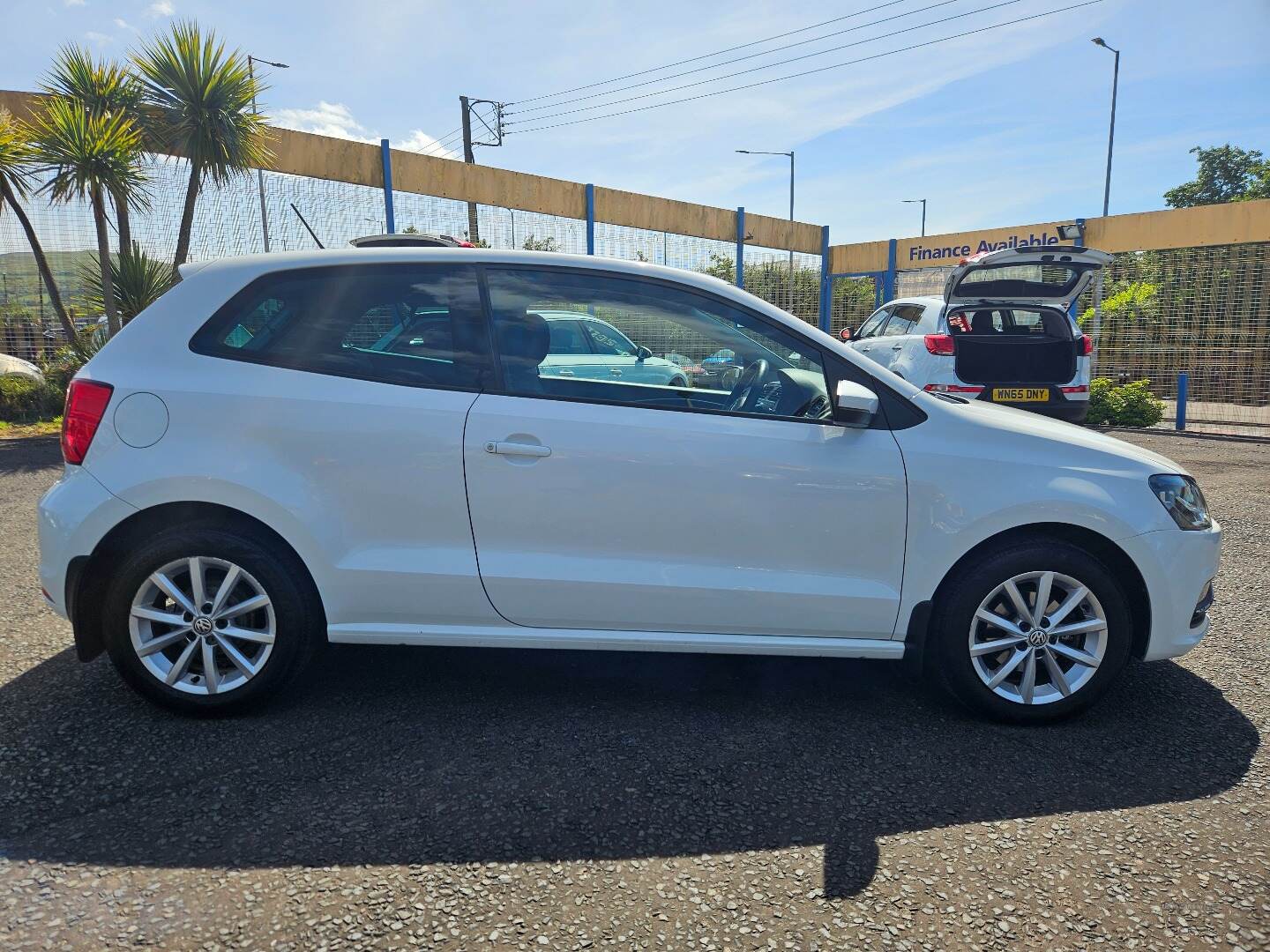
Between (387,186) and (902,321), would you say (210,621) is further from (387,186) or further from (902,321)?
(387,186)

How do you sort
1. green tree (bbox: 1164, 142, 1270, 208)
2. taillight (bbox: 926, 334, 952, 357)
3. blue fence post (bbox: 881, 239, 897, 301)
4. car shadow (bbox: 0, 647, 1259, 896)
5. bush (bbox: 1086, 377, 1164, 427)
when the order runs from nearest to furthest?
car shadow (bbox: 0, 647, 1259, 896) → taillight (bbox: 926, 334, 952, 357) → bush (bbox: 1086, 377, 1164, 427) → blue fence post (bbox: 881, 239, 897, 301) → green tree (bbox: 1164, 142, 1270, 208)

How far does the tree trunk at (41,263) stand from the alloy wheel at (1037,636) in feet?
40.5

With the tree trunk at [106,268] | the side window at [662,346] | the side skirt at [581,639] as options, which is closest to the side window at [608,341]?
the side window at [662,346]

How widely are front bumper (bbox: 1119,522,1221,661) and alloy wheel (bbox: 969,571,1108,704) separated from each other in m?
0.22

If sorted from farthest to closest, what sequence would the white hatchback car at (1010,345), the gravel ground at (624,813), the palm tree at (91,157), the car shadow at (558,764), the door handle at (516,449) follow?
the palm tree at (91,157) → the white hatchback car at (1010,345) → the door handle at (516,449) → the car shadow at (558,764) → the gravel ground at (624,813)

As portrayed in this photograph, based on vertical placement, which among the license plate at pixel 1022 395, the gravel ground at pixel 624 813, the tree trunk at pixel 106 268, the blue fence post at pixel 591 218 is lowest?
the gravel ground at pixel 624 813

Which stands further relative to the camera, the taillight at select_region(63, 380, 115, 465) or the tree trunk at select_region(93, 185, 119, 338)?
the tree trunk at select_region(93, 185, 119, 338)

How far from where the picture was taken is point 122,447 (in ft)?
10.2

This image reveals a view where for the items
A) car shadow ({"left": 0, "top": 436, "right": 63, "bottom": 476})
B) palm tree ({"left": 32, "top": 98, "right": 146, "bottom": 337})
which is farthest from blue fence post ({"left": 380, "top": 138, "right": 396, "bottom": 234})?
car shadow ({"left": 0, "top": 436, "right": 63, "bottom": 476})

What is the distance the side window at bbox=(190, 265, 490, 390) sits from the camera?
10.5 ft

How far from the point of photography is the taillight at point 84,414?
10.3 ft

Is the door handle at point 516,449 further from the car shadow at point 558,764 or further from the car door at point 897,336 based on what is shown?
the car door at point 897,336

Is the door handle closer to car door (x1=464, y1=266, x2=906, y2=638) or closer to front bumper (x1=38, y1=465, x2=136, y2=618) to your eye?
car door (x1=464, y1=266, x2=906, y2=638)

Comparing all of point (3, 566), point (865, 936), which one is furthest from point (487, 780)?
point (3, 566)
